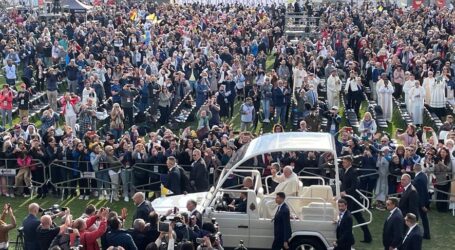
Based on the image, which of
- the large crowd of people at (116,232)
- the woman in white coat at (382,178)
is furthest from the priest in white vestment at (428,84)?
the large crowd of people at (116,232)

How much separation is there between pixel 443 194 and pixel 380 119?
304 inches

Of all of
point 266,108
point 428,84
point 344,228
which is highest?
point 428,84

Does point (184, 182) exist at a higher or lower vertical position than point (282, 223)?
higher

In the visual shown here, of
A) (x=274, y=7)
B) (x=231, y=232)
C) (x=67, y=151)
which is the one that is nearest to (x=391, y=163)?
(x=231, y=232)

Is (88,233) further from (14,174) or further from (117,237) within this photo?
(14,174)

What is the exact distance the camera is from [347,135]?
1830 centimetres

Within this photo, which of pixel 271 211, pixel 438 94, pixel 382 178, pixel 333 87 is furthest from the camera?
pixel 333 87

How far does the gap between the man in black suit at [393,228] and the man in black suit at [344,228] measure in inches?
21.6

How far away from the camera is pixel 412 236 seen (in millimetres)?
12469

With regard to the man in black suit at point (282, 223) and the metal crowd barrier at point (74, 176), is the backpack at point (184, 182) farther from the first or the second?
the man in black suit at point (282, 223)

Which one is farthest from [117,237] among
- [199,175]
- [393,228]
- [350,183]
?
[199,175]

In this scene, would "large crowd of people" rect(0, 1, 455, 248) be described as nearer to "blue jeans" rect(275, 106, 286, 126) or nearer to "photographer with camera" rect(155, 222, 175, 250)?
"blue jeans" rect(275, 106, 286, 126)

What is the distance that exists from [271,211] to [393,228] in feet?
6.74

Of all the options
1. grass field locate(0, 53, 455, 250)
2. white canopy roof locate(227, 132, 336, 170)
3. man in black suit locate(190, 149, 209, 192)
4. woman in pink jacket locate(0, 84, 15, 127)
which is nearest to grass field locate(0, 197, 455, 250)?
grass field locate(0, 53, 455, 250)
